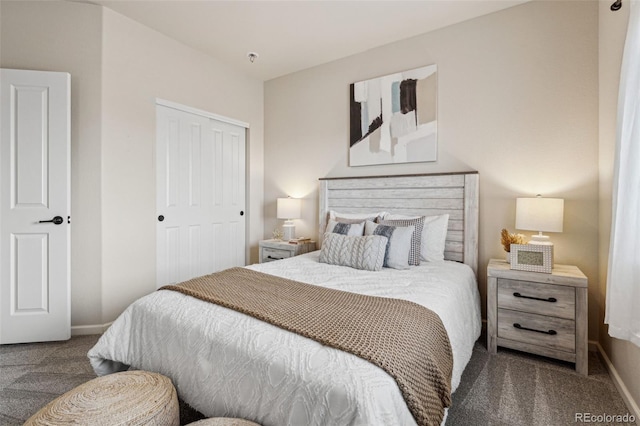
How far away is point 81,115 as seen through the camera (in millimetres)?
2609

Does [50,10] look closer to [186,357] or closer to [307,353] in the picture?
[186,357]

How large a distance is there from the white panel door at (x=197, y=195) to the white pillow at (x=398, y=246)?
215cm

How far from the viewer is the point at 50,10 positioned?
2.54 m

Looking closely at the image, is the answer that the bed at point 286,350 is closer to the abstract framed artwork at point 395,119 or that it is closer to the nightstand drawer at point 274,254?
the abstract framed artwork at point 395,119

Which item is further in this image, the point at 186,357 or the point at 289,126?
the point at 289,126

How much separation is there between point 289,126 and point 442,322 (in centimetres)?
312

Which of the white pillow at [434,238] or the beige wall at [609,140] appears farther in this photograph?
the white pillow at [434,238]

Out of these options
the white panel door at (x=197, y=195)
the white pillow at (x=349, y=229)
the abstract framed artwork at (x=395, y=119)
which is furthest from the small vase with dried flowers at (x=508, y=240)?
the white panel door at (x=197, y=195)

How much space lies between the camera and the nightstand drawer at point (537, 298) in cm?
201

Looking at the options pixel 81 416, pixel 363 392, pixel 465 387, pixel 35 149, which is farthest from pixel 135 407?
pixel 35 149

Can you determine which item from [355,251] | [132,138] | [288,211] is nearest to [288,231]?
[288,211]

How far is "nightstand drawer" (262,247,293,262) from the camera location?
135 inches

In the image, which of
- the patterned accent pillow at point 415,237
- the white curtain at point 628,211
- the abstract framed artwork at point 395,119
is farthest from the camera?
the abstract framed artwork at point 395,119

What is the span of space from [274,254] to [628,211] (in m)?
2.95
